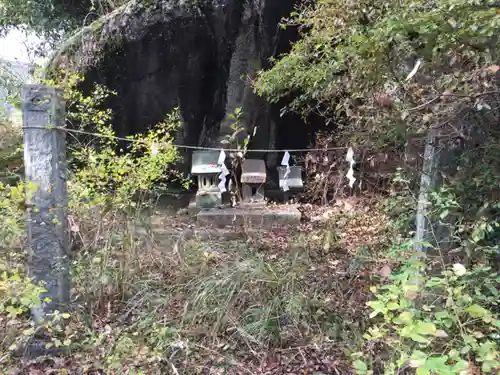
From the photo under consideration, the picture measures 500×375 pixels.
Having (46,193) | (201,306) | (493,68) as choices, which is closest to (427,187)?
(493,68)

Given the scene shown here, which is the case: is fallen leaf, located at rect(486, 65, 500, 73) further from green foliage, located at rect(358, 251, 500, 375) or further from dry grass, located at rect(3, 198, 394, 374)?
dry grass, located at rect(3, 198, 394, 374)

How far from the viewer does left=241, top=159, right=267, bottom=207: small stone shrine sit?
5867mm

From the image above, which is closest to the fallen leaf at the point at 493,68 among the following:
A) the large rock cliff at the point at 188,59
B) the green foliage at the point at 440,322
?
the green foliage at the point at 440,322

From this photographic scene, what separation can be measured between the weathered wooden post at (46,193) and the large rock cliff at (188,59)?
159 inches

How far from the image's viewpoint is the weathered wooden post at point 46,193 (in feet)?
7.68

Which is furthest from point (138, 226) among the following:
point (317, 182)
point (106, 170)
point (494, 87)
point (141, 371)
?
point (317, 182)

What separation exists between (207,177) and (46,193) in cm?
365

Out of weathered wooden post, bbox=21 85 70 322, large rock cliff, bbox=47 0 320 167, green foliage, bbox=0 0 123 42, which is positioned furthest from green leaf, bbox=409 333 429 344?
green foliage, bbox=0 0 123 42

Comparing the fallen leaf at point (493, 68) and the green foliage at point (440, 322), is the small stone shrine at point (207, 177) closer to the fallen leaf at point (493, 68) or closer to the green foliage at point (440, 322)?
the green foliage at point (440, 322)

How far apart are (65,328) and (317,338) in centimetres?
166

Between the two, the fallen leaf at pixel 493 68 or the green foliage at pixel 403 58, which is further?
the green foliage at pixel 403 58

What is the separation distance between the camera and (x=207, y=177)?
5973 mm

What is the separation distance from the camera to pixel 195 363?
237cm

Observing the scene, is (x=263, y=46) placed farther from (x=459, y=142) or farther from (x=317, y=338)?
(x=317, y=338)
